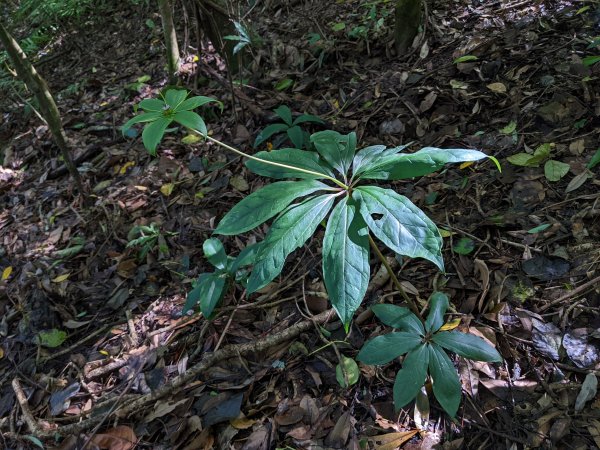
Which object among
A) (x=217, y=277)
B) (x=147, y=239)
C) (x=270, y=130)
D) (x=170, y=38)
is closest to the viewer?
(x=217, y=277)

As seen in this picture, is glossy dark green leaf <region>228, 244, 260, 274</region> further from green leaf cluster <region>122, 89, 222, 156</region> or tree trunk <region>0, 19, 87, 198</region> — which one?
tree trunk <region>0, 19, 87, 198</region>

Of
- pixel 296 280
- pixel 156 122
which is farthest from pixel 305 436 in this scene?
pixel 156 122

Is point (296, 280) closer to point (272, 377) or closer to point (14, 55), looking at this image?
point (272, 377)

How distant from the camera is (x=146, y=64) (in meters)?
4.36

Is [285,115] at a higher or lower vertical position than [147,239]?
higher

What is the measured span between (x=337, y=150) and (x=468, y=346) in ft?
2.69

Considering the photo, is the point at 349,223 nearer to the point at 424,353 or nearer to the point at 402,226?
the point at 402,226

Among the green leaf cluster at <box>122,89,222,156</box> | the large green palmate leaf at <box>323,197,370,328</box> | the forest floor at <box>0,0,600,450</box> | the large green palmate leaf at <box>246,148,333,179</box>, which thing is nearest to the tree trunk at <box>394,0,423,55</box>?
the forest floor at <box>0,0,600,450</box>

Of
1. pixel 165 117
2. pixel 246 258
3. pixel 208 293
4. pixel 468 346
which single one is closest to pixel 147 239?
pixel 208 293

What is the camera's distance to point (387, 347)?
1.53 meters

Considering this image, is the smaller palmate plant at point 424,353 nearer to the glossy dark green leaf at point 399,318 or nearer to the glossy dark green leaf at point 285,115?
the glossy dark green leaf at point 399,318

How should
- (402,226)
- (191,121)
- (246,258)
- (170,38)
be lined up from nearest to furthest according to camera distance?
1. (402,226)
2. (191,121)
3. (246,258)
4. (170,38)

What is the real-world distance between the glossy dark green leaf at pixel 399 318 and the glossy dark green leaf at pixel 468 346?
7 cm

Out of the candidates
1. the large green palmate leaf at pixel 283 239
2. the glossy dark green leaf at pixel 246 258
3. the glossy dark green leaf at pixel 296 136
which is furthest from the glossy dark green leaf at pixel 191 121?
the glossy dark green leaf at pixel 296 136
